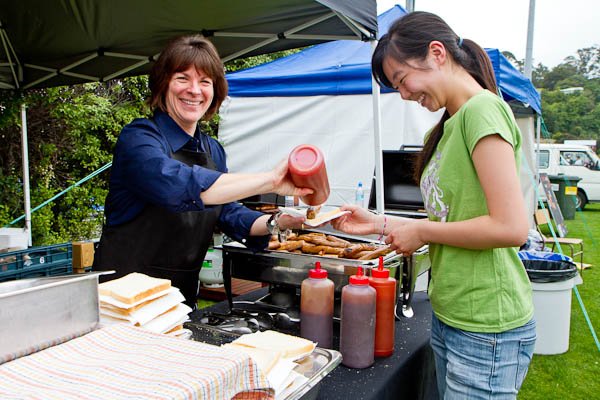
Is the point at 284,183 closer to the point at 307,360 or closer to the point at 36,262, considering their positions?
the point at 307,360

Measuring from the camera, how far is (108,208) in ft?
6.28

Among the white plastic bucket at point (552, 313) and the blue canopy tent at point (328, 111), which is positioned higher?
the blue canopy tent at point (328, 111)

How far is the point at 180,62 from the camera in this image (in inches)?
69.5

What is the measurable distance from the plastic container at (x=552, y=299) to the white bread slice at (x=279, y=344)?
10.4 feet

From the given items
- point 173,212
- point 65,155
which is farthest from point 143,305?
point 65,155

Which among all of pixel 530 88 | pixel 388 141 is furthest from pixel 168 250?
pixel 530 88

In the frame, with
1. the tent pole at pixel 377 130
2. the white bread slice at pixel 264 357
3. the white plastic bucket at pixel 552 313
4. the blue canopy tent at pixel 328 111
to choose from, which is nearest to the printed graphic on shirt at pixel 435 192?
the white bread slice at pixel 264 357

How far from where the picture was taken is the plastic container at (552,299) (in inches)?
143

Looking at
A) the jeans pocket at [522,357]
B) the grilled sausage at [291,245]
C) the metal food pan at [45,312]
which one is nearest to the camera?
the metal food pan at [45,312]

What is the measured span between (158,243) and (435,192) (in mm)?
1190

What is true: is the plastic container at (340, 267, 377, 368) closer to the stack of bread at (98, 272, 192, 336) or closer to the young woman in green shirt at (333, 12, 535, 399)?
the young woman in green shirt at (333, 12, 535, 399)

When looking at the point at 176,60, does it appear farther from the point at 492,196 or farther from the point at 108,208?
the point at 492,196

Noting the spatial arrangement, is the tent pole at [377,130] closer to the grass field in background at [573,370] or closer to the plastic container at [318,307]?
the plastic container at [318,307]

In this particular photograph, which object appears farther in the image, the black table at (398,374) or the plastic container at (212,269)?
the plastic container at (212,269)
